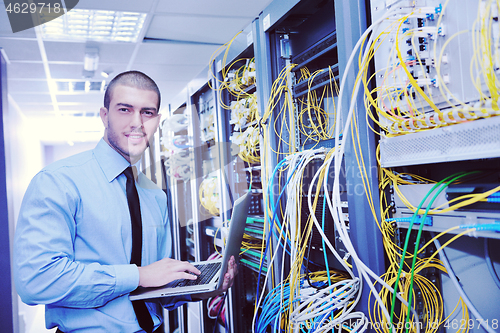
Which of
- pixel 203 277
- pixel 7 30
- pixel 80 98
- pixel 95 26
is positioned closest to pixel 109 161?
pixel 203 277

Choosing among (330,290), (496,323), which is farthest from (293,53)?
(496,323)

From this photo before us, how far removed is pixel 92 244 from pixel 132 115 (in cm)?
59

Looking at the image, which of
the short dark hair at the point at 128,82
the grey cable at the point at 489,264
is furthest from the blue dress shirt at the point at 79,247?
the grey cable at the point at 489,264

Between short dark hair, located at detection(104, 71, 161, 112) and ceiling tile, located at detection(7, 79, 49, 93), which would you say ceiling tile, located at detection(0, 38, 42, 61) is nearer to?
ceiling tile, located at detection(7, 79, 49, 93)

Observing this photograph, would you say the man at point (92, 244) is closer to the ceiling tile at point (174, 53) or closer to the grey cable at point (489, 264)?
the grey cable at point (489, 264)

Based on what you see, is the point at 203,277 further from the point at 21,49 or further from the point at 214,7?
the point at 21,49

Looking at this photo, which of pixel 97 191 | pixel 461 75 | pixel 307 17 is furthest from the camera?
pixel 307 17

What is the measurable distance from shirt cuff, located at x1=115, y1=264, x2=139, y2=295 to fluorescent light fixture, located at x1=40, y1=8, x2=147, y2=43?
247 cm

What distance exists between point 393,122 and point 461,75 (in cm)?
20

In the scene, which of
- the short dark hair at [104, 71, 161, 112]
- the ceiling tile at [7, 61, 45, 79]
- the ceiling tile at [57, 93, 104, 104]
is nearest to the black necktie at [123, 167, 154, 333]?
the short dark hair at [104, 71, 161, 112]

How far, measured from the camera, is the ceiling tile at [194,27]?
308cm

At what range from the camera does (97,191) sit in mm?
1220

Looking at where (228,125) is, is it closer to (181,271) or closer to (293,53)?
(293,53)

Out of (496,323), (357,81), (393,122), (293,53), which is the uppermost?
(293,53)
